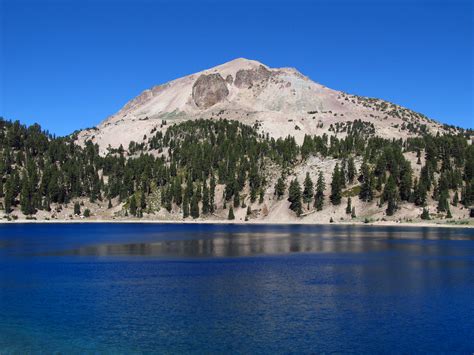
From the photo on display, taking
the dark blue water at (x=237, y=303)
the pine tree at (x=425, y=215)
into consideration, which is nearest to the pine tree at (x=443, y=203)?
the pine tree at (x=425, y=215)

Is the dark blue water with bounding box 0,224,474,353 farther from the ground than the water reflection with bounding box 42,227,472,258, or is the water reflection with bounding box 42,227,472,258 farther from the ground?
the water reflection with bounding box 42,227,472,258

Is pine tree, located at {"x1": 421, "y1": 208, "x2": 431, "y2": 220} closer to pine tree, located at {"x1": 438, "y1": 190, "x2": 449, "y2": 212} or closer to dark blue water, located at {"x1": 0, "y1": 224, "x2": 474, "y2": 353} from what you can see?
pine tree, located at {"x1": 438, "y1": 190, "x2": 449, "y2": 212}

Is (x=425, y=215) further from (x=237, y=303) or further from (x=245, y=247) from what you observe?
(x=237, y=303)

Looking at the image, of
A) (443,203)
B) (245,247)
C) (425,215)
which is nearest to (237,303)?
(245,247)

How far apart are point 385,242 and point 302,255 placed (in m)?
35.8

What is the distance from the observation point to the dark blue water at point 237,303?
40.1 meters

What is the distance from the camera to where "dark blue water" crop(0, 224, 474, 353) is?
4012 centimetres

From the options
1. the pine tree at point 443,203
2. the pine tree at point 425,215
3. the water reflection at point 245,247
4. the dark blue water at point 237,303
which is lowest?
the dark blue water at point 237,303

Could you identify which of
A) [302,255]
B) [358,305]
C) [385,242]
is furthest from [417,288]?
[385,242]

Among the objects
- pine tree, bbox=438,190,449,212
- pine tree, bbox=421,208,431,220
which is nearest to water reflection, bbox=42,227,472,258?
pine tree, bbox=421,208,431,220

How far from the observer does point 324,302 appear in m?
53.4

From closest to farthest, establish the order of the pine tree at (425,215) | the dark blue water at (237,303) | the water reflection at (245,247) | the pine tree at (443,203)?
the dark blue water at (237,303) → the water reflection at (245,247) → the pine tree at (425,215) → the pine tree at (443,203)

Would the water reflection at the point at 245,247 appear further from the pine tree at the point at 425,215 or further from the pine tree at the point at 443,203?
the pine tree at the point at 443,203

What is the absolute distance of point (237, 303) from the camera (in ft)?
174
